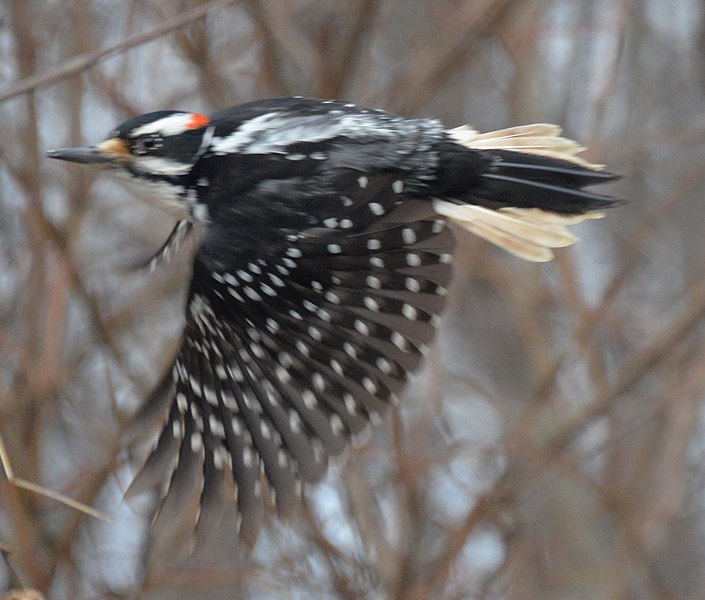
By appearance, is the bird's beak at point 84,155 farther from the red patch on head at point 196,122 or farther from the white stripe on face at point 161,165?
the red patch on head at point 196,122

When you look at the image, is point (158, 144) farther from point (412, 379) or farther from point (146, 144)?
point (412, 379)

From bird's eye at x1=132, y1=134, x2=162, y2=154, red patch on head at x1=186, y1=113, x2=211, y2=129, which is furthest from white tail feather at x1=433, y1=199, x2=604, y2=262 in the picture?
bird's eye at x1=132, y1=134, x2=162, y2=154

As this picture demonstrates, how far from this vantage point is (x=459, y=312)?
7281 mm

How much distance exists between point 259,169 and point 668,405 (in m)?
2.25

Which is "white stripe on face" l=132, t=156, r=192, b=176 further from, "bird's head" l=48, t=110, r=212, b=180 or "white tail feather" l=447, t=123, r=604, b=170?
"white tail feather" l=447, t=123, r=604, b=170

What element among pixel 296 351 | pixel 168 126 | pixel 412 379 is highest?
pixel 168 126

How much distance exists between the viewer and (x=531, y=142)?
12.0 feet

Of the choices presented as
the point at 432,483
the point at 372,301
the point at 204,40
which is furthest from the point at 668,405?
the point at 204,40

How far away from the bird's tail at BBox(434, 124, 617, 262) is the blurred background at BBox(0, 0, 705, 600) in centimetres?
79

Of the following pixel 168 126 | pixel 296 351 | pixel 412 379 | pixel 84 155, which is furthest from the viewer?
pixel 412 379

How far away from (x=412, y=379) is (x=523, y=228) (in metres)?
1.39

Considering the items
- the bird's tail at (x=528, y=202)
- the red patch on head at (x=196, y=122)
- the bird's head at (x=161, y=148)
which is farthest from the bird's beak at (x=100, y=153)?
the bird's tail at (x=528, y=202)

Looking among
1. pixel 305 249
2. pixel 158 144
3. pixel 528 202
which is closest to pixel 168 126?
pixel 158 144

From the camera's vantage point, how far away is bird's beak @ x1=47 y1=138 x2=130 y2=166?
10.7ft
